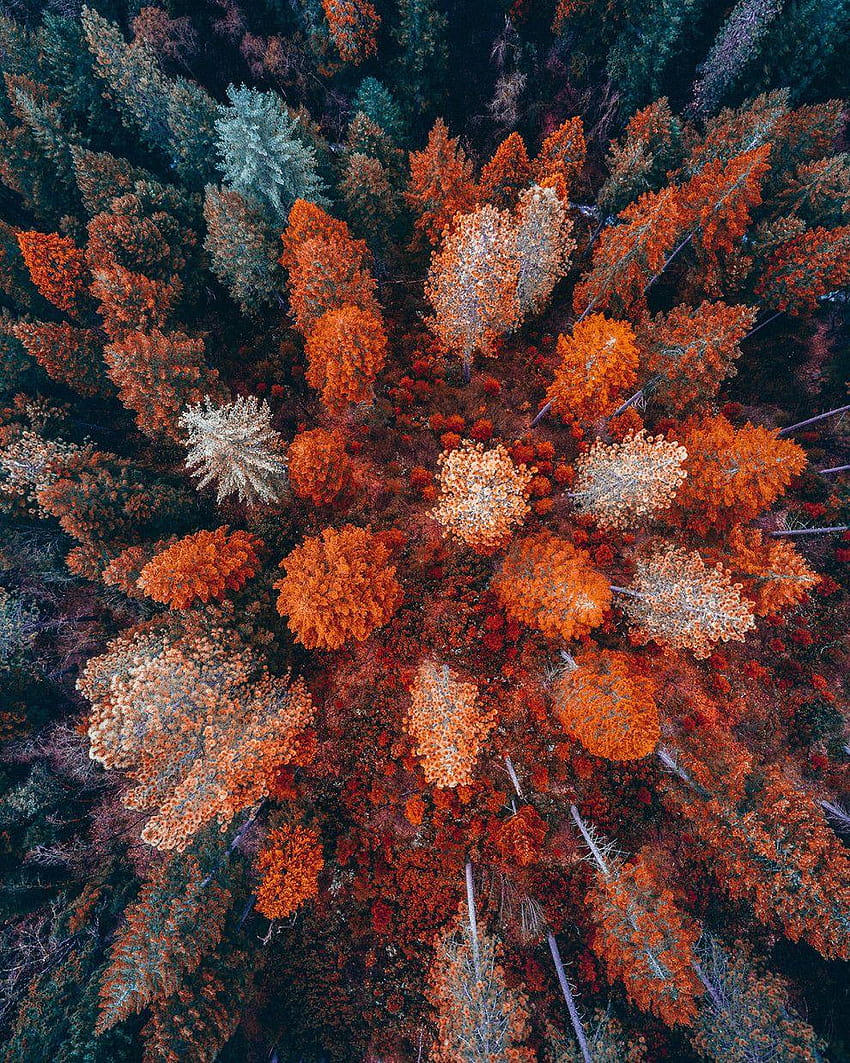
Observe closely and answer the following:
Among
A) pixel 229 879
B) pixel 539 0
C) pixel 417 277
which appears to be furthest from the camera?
pixel 417 277

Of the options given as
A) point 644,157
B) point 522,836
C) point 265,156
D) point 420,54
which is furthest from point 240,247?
point 522,836

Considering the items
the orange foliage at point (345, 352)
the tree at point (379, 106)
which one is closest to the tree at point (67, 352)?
the orange foliage at point (345, 352)

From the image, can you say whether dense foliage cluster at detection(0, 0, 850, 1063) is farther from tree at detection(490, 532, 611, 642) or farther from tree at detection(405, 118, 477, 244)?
A: tree at detection(405, 118, 477, 244)

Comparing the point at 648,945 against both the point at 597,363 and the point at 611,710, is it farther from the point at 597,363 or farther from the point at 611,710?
the point at 597,363

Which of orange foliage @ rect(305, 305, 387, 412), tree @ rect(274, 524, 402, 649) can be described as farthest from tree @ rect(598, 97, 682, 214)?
tree @ rect(274, 524, 402, 649)

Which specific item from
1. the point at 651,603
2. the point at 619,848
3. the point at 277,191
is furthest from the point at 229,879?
the point at 277,191

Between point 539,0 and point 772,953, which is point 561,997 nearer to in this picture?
point 772,953
